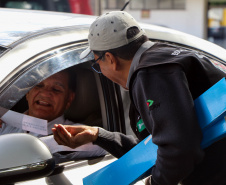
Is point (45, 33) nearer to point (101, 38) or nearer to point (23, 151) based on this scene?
point (101, 38)

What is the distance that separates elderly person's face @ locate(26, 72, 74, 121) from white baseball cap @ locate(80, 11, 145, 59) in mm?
610

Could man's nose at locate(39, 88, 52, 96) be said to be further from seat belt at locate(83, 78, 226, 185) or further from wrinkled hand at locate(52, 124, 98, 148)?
seat belt at locate(83, 78, 226, 185)

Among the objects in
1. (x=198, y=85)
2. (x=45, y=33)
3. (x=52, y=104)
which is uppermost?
(x=45, y=33)

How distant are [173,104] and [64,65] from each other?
71 centimetres

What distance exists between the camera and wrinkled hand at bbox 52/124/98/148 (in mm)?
2219

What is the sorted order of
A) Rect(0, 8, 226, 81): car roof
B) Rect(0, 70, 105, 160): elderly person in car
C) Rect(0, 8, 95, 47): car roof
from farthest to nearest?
1. Rect(0, 70, 105, 160): elderly person in car
2. Rect(0, 8, 95, 47): car roof
3. Rect(0, 8, 226, 81): car roof

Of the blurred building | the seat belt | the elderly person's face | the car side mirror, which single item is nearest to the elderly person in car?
the elderly person's face

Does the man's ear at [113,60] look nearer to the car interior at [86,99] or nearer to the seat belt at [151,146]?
the seat belt at [151,146]

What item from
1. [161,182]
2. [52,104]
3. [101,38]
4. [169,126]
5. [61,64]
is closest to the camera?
[169,126]

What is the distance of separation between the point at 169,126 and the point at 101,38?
496mm

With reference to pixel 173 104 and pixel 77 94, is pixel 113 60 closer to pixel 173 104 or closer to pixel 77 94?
pixel 173 104

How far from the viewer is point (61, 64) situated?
2.18 meters

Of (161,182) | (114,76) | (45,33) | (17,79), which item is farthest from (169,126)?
(45,33)

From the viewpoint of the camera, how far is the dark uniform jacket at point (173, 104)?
1.65m
